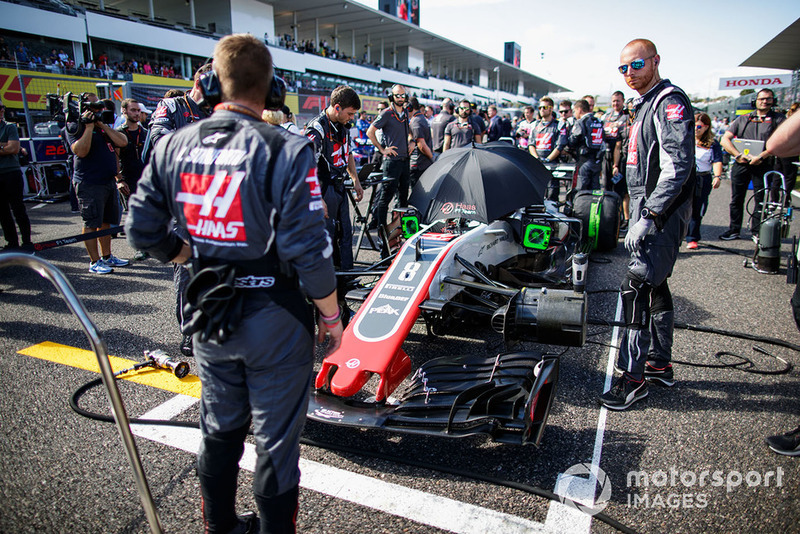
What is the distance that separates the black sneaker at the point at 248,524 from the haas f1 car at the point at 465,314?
529mm

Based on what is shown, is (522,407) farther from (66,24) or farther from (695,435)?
(66,24)

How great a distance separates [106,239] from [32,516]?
4635mm

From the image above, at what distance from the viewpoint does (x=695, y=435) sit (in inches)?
107

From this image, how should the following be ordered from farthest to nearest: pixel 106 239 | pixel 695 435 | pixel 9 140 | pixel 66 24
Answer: pixel 66 24 → pixel 106 239 → pixel 9 140 → pixel 695 435

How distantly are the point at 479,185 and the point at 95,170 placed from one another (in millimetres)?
4328

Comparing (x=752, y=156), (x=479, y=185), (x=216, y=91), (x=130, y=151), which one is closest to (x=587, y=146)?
(x=752, y=156)

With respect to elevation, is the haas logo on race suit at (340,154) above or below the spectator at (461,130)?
below

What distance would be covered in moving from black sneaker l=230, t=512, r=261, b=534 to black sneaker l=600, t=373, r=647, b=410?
6.80ft

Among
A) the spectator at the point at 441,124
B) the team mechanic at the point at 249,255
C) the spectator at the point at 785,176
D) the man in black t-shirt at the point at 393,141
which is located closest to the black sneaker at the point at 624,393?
the team mechanic at the point at 249,255

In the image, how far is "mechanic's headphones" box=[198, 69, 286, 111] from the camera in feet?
5.65

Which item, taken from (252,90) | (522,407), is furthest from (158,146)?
(522,407)

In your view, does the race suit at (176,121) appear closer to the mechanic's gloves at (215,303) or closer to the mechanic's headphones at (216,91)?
the mechanic's headphones at (216,91)

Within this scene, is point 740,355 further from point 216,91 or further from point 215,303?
point 216,91

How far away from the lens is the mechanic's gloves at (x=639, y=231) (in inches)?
111
